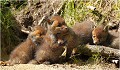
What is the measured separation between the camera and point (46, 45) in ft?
20.2

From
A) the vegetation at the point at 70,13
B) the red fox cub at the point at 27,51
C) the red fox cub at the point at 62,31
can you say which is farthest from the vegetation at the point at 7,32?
the red fox cub at the point at 62,31

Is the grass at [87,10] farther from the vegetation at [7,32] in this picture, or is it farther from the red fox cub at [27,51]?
the vegetation at [7,32]

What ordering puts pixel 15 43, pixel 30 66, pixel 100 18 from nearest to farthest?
pixel 30 66 → pixel 100 18 → pixel 15 43

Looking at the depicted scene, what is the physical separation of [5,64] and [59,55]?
3.17ft

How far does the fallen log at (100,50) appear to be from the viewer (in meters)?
5.89

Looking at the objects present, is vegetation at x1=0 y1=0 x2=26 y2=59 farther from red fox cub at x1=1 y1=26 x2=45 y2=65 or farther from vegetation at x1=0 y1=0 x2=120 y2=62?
red fox cub at x1=1 y1=26 x2=45 y2=65

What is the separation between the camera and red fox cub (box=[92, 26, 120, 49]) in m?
6.38

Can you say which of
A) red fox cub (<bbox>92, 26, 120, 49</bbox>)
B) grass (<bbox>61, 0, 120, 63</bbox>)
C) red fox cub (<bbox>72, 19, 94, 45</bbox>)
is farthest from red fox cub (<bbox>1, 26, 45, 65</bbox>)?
grass (<bbox>61, 0, 120, 63</bbox>)

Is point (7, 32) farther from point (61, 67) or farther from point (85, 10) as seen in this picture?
point (61, 67)

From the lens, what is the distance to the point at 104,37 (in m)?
6.44

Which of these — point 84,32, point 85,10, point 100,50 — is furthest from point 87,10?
point 100,50

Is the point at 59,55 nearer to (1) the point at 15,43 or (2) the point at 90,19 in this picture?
(2) the point at 90,19

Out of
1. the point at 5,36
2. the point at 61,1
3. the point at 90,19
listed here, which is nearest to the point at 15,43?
the point at 5,36

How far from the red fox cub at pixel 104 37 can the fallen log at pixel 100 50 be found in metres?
0.24
